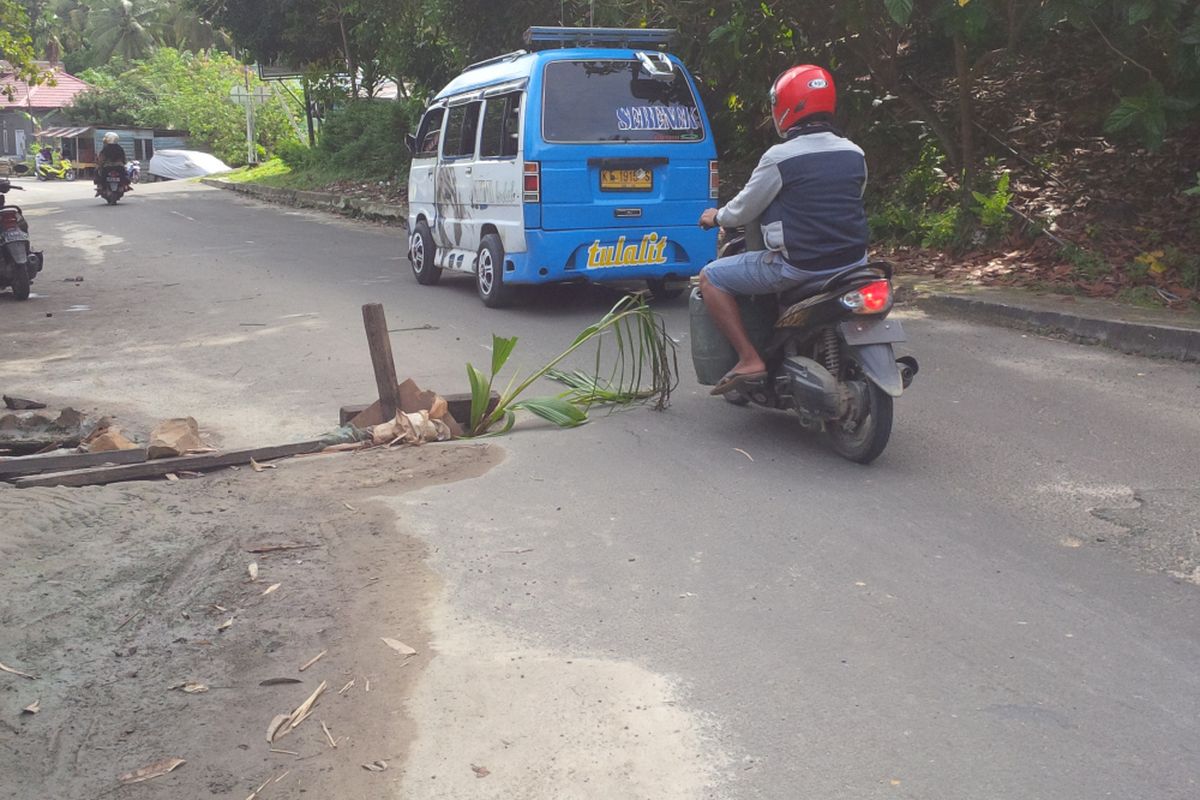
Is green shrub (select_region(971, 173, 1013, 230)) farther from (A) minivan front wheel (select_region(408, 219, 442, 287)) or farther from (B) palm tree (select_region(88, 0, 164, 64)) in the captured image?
(B) palm tree (select_region(88, 0, 164, 64))

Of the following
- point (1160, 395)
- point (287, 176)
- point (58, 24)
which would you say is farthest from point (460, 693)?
point (58, 24)

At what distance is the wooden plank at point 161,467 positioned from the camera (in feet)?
18.6

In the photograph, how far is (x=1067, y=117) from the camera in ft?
42.5

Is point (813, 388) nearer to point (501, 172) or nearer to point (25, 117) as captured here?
point (501, 172)

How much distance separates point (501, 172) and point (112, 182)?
18893 mm

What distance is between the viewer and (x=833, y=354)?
597 centimetres

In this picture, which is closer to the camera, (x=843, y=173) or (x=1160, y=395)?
(x=843, y=173)

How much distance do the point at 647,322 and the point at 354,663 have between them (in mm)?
3462

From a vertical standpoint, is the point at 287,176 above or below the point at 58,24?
below

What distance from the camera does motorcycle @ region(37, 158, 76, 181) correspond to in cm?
4843

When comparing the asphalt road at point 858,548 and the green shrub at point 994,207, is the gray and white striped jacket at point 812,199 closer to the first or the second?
the asphalt road at point 858,548

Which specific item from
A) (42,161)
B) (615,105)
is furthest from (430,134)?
(42,161)

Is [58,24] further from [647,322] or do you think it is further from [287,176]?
[647,322]

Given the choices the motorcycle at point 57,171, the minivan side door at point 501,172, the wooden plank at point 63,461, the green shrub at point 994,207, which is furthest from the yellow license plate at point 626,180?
the motorcycle at point 57,171
